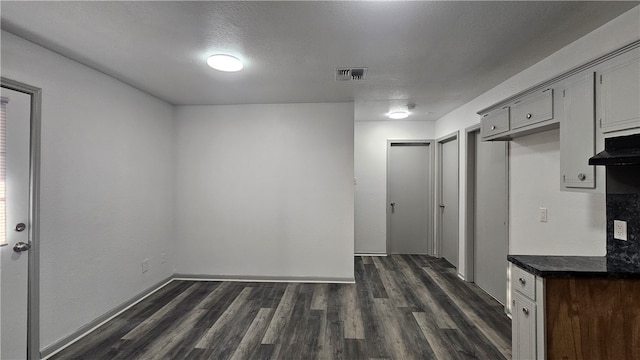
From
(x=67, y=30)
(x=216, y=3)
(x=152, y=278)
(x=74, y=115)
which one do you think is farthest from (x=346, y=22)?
(x=152, y=278)

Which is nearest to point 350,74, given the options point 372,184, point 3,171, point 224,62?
point 224,62

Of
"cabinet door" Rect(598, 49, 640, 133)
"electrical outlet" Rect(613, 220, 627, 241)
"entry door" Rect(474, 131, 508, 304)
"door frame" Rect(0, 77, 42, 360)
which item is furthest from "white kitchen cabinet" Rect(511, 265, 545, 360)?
"door frame" Rect(0, 77, 42, 360)

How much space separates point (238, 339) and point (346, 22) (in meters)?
2.74

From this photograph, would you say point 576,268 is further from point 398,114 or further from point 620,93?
point 398,114

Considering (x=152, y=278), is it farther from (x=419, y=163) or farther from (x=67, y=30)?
(x=419, y=163)

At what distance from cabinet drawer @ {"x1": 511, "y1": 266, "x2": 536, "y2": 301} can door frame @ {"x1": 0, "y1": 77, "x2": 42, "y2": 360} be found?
3587 mm

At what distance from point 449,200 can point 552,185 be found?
208cm

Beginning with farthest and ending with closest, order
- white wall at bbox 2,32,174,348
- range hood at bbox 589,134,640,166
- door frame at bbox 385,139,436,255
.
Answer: door frame at bbox 385,139,436,255 → white wall at bbox 2,32,174,348 → range hood at bbox 589,134,640,166

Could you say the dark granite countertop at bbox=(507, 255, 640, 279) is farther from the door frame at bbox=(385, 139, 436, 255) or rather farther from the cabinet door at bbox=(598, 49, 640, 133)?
the door frame at bbox=(385, 139, 436, 255)

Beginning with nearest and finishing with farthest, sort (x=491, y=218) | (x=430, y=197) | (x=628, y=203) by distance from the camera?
(x=628, y=203) → (x=491, y=218) → (x=430, y=197)

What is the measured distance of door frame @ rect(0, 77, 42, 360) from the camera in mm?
2053

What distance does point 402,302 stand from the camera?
3135 millimetres

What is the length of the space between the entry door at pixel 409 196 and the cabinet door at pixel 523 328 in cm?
313

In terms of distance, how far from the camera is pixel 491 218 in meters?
3.26
